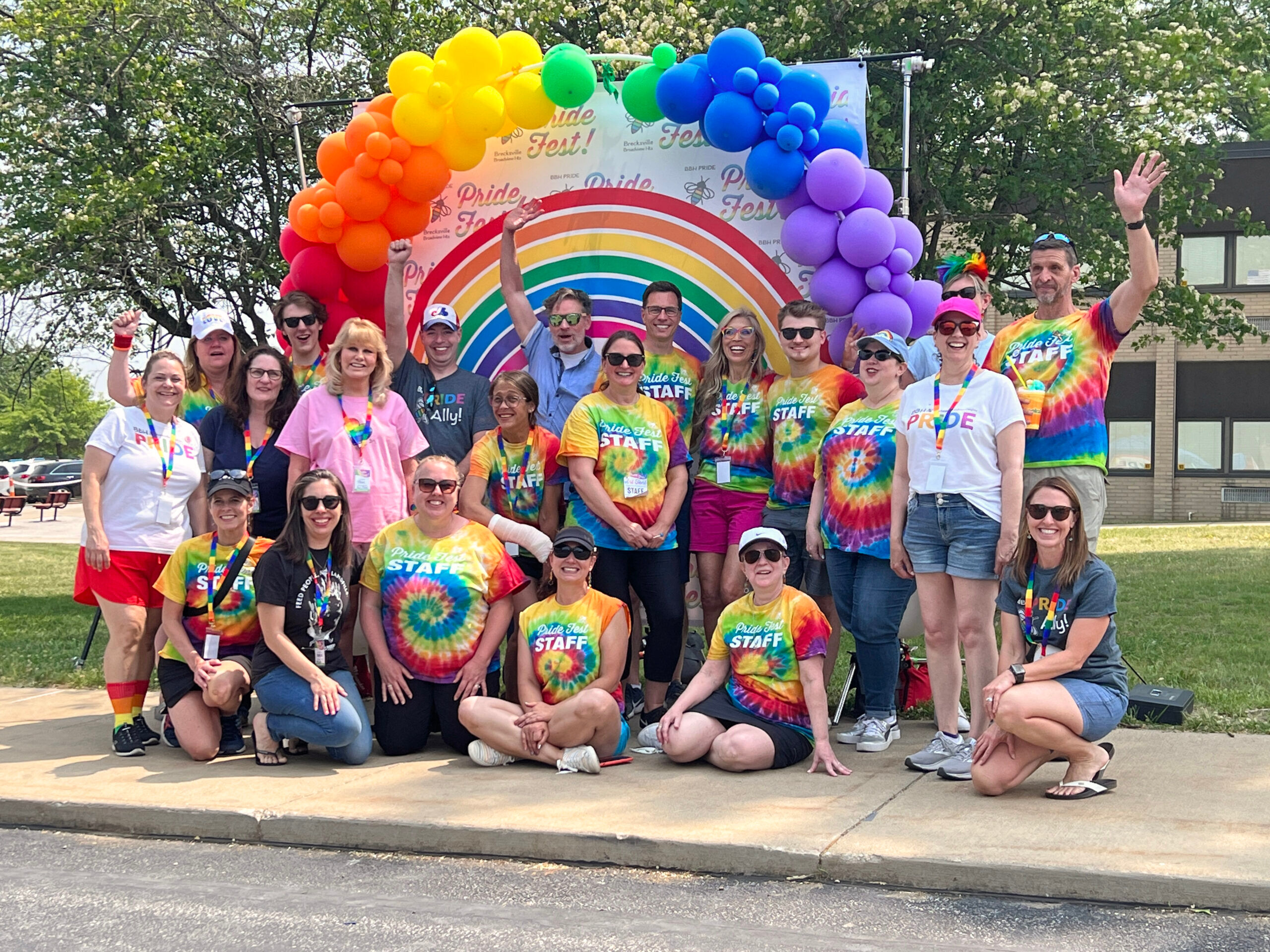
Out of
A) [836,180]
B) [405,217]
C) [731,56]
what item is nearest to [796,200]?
[836,180]

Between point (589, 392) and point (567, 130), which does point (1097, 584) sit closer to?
point (589, 392)

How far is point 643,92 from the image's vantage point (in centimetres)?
749

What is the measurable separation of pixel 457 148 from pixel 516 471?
7.54 feet

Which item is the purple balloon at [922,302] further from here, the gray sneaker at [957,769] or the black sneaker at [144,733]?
the black sneaker at [144,733]

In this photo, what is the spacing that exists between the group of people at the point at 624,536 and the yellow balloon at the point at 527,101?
1.27 m

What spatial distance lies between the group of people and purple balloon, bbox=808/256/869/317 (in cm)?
26

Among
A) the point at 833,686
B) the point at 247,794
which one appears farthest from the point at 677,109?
the point at 247,794

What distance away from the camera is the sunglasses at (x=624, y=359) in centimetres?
637

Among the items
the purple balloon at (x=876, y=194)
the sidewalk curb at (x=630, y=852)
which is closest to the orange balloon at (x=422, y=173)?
the purple balloon at (x=876, y=194)

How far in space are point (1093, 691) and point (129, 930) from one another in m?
3.56

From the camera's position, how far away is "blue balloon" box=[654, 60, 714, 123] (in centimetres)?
721

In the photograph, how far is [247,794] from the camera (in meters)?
5.50

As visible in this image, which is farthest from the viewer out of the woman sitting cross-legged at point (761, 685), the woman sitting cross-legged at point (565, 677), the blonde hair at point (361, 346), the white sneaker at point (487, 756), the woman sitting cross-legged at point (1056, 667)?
the blonde hair at point (361, 346)

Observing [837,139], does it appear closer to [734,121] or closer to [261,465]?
[734,121]
